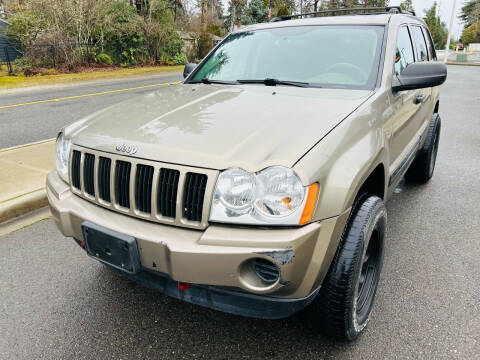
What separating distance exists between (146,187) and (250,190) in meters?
0.53

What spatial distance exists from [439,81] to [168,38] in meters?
22.2

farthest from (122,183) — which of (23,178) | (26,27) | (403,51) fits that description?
(26,27)

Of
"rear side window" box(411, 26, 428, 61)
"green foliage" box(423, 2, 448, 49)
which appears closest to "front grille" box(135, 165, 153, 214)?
"rear side window" box(411, 26, 428, 61)

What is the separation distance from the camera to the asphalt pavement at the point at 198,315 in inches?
87.2

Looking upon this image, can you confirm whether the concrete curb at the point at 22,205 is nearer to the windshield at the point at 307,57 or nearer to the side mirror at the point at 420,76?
the windshield at the point at 307,57

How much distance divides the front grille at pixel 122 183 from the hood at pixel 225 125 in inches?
3.9

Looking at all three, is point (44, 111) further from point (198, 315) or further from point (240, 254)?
point (240, 254)

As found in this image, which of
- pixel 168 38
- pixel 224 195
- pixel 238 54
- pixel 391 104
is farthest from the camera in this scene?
pixel 168 38

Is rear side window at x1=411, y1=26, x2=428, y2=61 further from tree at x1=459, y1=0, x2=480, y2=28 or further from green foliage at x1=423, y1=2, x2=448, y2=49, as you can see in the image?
tree at x1=459, y1=0, x2=480, y2=28

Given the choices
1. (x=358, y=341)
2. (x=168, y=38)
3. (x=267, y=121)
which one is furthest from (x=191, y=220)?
(x=168, y=38)

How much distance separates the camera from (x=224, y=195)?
70.3 inches

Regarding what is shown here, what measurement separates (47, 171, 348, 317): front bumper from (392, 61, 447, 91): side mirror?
1.33 meters

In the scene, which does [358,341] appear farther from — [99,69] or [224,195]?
[99,69]

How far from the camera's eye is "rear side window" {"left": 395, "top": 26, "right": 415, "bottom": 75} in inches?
120
